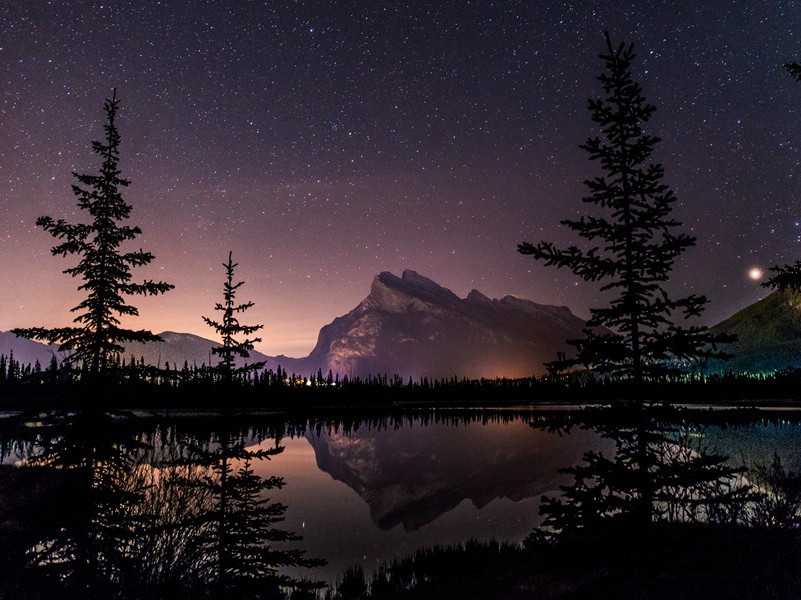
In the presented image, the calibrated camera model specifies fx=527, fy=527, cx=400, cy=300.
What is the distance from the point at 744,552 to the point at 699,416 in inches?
115

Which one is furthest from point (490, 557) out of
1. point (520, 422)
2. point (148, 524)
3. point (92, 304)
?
point (520, 422)

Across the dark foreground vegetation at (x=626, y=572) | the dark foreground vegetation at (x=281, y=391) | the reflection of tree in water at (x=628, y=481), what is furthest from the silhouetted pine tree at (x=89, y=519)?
the reflection of tree in water at (x=628, y=481)

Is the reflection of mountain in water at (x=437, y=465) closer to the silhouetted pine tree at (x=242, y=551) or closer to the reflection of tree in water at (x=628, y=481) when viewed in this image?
the silhouetted pine tree at (x=242, y=551)

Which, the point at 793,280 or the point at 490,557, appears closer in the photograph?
the point at 793,280

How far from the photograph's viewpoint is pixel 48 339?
15898 mm

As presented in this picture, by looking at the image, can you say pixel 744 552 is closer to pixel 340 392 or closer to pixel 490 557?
pixel 490 557

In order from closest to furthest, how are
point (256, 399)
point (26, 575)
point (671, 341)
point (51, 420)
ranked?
1. point (26, 575)
2. point (671, 341)
3. point (51, 420)
4. point (256, 399)

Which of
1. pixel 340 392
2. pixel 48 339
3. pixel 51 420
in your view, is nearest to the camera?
pixel 51 420

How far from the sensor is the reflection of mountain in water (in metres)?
26.3

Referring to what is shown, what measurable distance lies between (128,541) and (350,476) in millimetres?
23043

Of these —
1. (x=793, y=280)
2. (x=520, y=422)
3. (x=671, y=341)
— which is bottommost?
(x=520, y=422)

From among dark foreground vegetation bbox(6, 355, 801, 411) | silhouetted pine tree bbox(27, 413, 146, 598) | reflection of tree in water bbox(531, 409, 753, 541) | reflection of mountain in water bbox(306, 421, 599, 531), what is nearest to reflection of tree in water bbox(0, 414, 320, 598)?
silhouetted pine tree bbox(27, 413, 146, 598)

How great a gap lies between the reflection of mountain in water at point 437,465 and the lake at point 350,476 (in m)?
0.10

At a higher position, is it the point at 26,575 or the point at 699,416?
the point at 699,416
